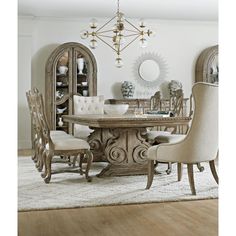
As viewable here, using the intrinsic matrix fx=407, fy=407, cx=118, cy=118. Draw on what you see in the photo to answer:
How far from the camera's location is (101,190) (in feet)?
12.7

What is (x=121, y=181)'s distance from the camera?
4.32m

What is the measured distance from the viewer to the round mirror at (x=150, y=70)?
27.1 ft

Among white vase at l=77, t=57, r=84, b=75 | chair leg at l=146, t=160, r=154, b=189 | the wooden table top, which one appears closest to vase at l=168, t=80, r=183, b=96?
white vase at l=77, t=57, r=84, b=75

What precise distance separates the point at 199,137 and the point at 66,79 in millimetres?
4625

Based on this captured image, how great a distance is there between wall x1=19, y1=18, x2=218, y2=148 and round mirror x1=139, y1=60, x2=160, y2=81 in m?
0.19

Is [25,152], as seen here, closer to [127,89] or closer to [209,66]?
[127,89]

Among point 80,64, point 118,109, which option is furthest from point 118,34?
point 80,64

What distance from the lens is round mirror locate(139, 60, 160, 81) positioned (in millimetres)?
8266
